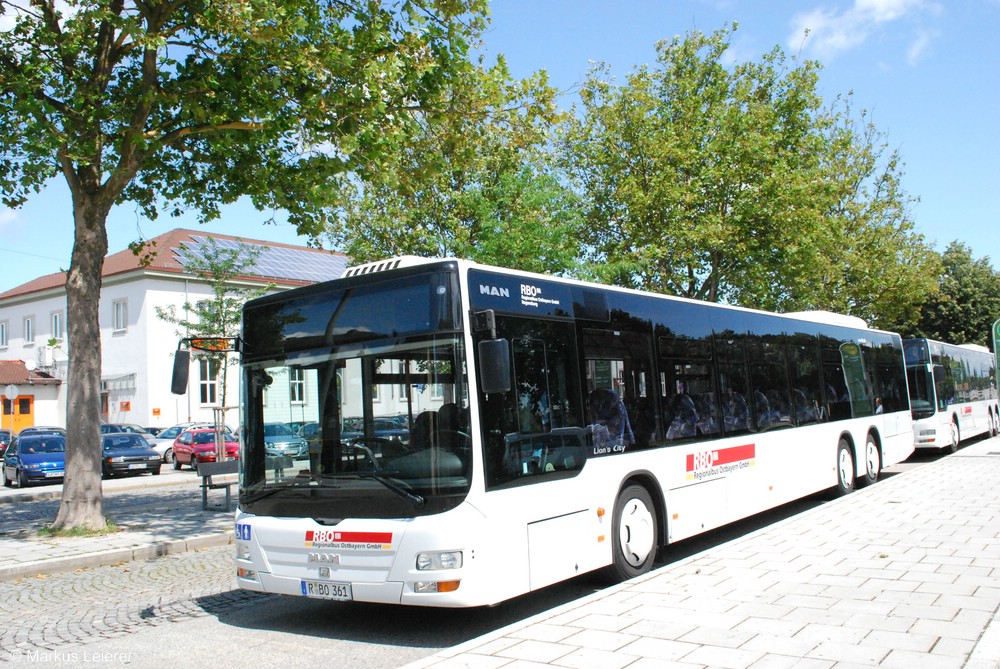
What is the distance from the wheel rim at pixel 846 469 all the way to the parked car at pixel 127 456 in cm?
2265

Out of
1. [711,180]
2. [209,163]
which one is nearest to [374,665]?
[209,163]

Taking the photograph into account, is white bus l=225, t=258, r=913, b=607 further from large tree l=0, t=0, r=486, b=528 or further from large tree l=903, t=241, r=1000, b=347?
large tree l=903, t=241, r=1000, b=347

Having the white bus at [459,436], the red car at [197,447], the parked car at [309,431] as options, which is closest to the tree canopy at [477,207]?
the white bus at [459,436]

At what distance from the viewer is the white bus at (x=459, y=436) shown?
6.27 metres

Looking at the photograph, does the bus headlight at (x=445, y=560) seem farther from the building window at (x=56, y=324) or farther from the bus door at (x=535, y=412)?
the building window at (x=56, y=324)

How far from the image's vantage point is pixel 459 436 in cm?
630

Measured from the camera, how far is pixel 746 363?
36.0ft

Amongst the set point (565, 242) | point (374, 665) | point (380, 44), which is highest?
point (380, 44)

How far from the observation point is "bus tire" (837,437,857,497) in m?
13.9

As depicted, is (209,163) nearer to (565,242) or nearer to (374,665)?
(565,242)

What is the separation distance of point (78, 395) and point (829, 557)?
35.9 ft

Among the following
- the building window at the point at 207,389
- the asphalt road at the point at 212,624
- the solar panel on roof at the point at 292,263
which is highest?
the solar panel on roof at the point at 292,263

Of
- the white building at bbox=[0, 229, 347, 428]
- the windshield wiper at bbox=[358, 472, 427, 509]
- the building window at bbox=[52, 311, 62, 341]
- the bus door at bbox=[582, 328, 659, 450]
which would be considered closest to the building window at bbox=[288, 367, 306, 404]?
the windshield wiper at bbox=[358, 472, 427, 509]

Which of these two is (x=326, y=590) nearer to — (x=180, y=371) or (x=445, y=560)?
(x=445, y=560)
